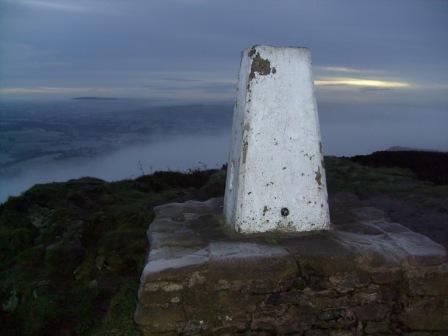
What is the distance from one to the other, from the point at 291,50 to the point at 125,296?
121 inches

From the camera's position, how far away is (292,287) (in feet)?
12.0

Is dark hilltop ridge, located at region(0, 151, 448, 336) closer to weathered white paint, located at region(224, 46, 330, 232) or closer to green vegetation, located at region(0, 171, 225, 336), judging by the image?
green vegetation, located at region(0, 171, 225, 336)

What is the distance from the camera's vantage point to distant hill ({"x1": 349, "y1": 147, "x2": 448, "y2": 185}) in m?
11.0

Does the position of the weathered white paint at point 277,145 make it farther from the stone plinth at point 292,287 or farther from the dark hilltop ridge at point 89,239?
the dark hilltop ridge at point 89,239

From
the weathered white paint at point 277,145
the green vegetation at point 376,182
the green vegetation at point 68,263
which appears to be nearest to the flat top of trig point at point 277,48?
the weathered white paint at point 277,145

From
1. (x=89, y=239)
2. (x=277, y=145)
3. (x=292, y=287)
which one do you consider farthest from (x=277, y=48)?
(x=89, y=239)

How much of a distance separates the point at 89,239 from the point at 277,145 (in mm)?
3398

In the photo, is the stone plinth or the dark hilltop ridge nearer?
the stone plinth

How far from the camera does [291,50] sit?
4.08 m

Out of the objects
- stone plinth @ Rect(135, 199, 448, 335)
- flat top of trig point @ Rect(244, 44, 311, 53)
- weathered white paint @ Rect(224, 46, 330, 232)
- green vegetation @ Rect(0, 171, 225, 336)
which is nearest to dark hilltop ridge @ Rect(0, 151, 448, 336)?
green vegetation @ Rect(0, 171, 225, 336)

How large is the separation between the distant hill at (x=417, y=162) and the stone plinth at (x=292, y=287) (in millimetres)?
7215

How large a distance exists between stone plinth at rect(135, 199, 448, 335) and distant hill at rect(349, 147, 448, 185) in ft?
23.7

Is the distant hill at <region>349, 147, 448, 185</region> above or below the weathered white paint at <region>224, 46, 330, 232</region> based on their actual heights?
below

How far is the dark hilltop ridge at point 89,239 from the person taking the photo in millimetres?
4582
